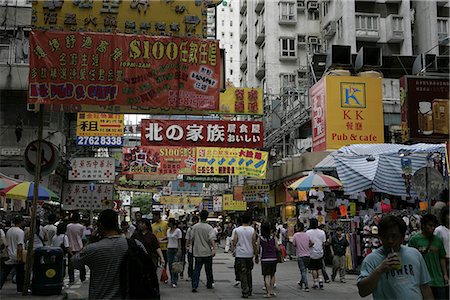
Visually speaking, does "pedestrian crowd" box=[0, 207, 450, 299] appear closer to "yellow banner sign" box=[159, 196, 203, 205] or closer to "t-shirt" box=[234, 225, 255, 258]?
"t-shirt" box=[234, 225, 255, 258]

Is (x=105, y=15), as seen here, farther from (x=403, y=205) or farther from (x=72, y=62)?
(x=403, y=205)

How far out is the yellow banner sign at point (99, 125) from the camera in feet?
65.3

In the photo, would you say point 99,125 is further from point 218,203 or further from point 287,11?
point 287,11

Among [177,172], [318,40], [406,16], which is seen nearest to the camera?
[177,172]

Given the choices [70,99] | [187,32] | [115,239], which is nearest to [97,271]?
[115,239]

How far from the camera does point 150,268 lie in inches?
161

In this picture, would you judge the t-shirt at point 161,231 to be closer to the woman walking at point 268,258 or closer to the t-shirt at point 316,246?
the woman walking at point 268,258

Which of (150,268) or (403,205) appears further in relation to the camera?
(403,205)

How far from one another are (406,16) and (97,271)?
32.6 meters

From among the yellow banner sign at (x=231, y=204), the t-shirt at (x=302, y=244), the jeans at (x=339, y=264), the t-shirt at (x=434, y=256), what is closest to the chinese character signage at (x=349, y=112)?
the jeans at (x=339, y=264)

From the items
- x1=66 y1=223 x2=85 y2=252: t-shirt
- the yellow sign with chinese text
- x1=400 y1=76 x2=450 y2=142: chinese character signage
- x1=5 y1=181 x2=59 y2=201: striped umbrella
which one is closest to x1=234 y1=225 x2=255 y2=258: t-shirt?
x1=400 y1=76 x2=450 y2=142: chinese character signage

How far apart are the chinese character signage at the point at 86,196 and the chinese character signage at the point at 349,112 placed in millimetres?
10066

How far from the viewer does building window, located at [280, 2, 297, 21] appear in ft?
A: 129

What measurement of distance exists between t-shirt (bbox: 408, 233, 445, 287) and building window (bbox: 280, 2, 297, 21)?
3494cm
